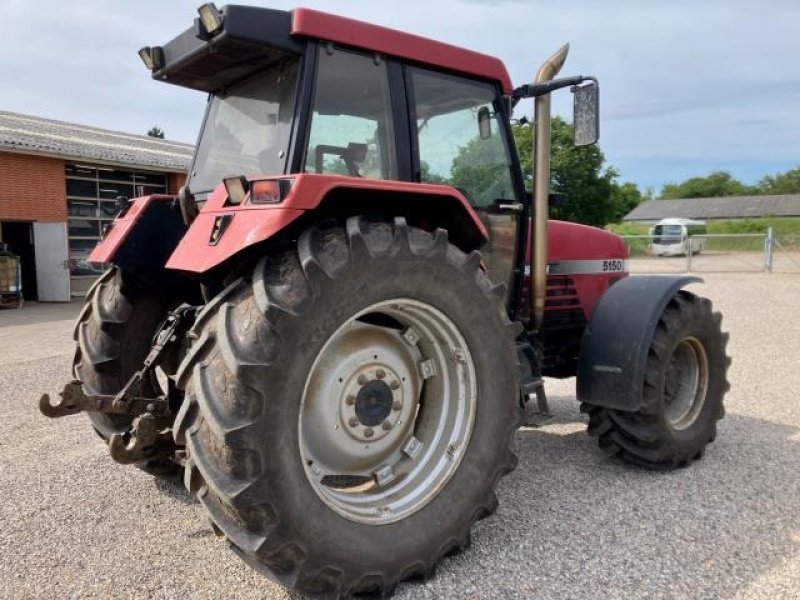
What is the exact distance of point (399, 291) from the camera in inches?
100

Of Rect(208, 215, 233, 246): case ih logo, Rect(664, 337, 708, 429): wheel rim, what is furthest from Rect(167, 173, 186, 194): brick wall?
Rect(208, 215, 233, 246): case ih logo

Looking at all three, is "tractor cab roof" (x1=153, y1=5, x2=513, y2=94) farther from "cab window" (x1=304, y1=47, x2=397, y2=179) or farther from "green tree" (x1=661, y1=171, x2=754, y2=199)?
"green tree" (x1=661, y1=171, x2=754, y2=199)

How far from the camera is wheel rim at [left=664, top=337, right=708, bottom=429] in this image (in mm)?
4062

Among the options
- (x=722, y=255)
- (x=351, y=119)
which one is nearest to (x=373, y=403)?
(x=351, y=119)

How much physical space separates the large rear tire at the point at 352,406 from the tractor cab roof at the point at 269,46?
2.96 ft

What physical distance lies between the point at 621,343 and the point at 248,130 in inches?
93.5

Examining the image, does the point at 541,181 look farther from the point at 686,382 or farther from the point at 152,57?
the point at 152,57

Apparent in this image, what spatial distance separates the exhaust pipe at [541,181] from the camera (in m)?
3.65

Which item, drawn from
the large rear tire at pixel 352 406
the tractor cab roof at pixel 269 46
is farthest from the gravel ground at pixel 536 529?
the tractor cab roof at pixel 269 46

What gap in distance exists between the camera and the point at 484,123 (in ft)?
11.8

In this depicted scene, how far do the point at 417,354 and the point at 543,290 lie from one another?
119 centimetres

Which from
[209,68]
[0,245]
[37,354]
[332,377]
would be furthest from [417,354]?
[0,245]

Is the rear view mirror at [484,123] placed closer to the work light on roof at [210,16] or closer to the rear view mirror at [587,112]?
the rear view mirror at [587,112]

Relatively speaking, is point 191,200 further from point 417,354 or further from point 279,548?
point 279,548
